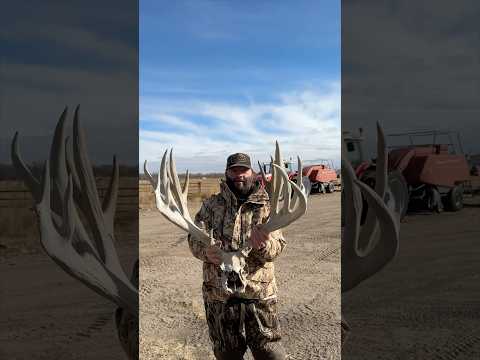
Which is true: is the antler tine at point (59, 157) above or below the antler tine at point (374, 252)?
above

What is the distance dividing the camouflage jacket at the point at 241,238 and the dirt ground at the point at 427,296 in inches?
20.6

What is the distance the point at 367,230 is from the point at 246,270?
0.67 metres

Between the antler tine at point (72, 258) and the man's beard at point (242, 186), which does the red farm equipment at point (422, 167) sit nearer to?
the man's beard at point (242, 186)

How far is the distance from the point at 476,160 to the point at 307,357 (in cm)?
258

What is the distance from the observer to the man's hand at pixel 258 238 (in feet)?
7.30

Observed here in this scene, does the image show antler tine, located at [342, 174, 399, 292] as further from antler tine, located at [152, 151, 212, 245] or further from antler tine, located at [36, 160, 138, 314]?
antler tine, located at [36, 160, 138, 314]

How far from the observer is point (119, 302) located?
2.58 m

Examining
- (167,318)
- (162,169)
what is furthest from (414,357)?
(167,318)

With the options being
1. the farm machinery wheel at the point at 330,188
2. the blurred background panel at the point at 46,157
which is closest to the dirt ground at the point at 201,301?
the blurred background panel at the point at 46,157

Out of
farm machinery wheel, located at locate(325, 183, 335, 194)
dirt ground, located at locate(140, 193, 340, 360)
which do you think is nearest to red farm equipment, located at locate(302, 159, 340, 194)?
farm machinery wheel, located at locate(325, 183, 335, 194)

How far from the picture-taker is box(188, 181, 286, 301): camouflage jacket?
230 cm

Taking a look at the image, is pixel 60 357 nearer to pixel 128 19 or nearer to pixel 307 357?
pixel 128 19

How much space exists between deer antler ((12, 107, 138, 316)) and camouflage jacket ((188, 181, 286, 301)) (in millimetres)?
528

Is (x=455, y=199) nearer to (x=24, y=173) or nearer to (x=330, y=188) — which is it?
(x=24, y=173)
